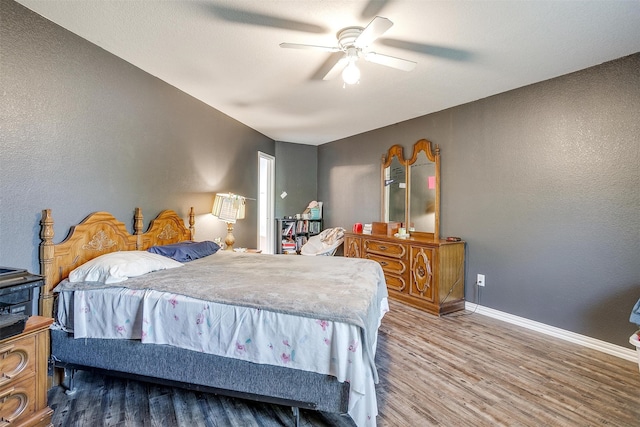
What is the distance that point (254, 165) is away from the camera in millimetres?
4809

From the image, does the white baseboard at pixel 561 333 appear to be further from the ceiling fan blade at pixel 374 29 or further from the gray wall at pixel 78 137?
the gray wall at pixel 78 137

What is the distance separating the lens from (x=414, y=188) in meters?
4.09

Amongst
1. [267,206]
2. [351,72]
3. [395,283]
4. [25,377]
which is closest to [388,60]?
[351,72]

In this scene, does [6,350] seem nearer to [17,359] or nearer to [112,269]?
[17,359]

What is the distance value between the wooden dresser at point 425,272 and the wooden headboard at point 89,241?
2572 millimetres

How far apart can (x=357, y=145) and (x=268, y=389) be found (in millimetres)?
4196

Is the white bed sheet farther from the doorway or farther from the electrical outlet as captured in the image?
the doorway

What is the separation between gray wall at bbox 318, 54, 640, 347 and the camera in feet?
8.00

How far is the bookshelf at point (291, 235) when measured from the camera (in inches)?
210

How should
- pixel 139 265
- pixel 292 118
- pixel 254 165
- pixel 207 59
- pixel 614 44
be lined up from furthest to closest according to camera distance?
pixel 254 165
pixel 292 118
pixel 207 59
pixel 614 44
pixel 139 265

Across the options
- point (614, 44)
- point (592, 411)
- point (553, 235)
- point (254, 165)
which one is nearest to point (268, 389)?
point (592, 411)

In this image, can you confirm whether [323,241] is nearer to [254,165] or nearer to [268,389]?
[254,165]

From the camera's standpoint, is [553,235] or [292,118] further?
[292,118]

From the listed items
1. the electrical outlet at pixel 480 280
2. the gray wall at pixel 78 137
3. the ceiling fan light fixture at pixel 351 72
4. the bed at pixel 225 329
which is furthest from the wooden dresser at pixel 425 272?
the gray wall at pixel 78 137
